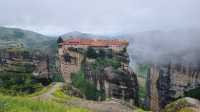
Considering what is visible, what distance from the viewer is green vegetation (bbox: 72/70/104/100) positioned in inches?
3593

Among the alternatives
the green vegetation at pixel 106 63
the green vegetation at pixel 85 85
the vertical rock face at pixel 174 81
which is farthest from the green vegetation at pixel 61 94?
the vertical rock face at pixel 174 81

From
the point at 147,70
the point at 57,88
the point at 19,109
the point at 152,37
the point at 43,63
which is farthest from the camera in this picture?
the point at 152,37

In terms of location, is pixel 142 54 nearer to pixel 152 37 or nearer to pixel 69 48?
pixel 152 37

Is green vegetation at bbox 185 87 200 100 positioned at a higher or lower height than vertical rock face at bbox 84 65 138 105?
lower

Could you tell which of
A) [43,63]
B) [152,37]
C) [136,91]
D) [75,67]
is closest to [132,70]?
[136,91]

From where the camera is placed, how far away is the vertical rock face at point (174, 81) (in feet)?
310

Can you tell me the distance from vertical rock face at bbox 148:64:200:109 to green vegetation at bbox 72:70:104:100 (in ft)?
51.9

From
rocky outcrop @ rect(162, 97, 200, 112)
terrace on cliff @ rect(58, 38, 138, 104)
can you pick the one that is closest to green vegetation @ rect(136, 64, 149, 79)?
terrace on cliff @ rect(58, 38, 138, 104)

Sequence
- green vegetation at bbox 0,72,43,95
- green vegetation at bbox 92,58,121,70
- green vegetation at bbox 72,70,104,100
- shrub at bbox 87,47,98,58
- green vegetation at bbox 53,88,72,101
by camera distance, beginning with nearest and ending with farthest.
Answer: green vegetation at bbox 53,88,72,101 → green vegetation at bbox 0,72,43,95 → green vegetation at bbox 72,70,104,100 → green vegetation at bbox 92,58,121,70 → shrub at bbox 87,47,98,58

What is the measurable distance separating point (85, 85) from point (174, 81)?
847 inches

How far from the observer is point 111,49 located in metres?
96.1

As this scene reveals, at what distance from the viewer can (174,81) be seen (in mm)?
95938

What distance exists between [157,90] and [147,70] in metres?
8.00

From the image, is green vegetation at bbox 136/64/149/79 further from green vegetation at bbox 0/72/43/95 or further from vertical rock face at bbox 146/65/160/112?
green vegetation at bbox 0/72/43/95
